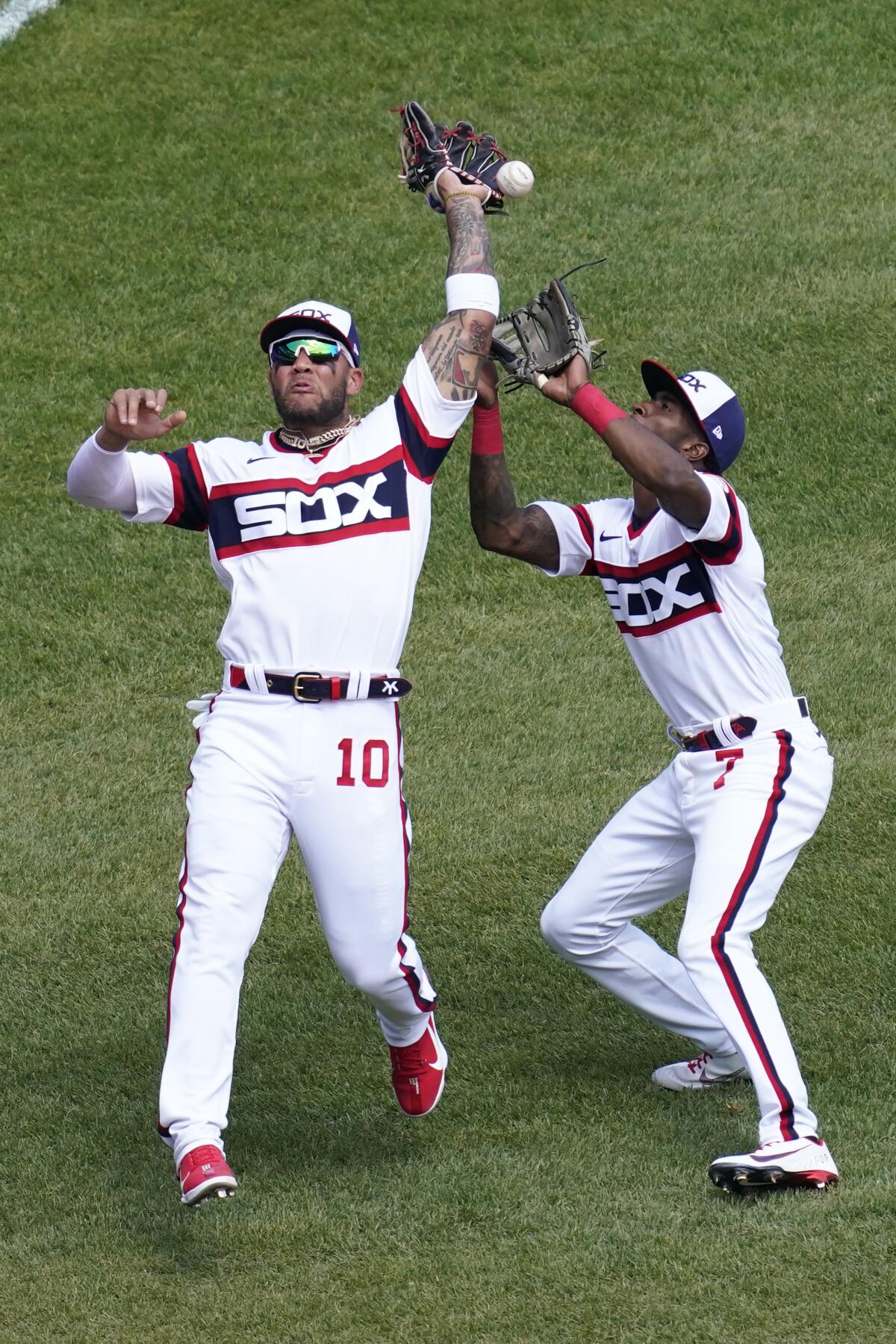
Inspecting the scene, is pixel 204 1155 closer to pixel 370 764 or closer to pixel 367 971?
pixel 367 971

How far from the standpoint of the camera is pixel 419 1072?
6199 millimetres

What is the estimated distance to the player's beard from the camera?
5.96 metres

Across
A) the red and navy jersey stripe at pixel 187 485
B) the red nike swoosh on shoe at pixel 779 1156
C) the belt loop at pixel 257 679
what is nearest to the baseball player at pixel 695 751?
the red nike swoosh on shoe at pixel 779 1156

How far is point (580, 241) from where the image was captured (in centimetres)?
1332

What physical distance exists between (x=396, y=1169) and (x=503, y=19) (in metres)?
12.4

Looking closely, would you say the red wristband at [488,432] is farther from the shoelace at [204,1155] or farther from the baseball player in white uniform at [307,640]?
the shoelace at [204,1155]

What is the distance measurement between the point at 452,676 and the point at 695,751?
3954mm

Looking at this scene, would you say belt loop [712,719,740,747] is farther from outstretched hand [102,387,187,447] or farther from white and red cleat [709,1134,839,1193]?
outstretched hand [102,387,187,447]

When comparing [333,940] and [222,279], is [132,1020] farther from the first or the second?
[222,279]

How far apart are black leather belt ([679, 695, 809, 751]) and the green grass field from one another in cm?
133

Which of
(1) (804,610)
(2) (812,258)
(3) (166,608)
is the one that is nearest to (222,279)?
(3) (166,608)

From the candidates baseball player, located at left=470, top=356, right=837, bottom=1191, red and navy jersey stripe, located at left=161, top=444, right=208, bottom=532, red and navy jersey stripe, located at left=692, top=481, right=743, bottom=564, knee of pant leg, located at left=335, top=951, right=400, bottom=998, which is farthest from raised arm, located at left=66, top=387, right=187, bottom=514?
red and navy jersey stripe, located at left=692, top=481, right=743, bottom=564

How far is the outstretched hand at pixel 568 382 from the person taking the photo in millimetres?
6023

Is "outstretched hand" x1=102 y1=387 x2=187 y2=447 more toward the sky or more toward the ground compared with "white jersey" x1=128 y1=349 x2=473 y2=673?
more toward the sky
